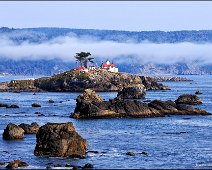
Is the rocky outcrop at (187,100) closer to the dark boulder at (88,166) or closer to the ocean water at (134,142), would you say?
the ocean water at (134,142)

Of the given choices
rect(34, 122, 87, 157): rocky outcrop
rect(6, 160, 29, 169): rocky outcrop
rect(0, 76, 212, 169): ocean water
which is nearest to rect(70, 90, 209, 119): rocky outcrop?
rect(0, 76, 212, 169): ocean water

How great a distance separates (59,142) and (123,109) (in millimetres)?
63342

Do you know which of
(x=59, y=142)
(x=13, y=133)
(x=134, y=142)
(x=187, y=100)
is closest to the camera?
(x=59, y=142)

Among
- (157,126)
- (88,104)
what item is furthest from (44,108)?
(157,126)

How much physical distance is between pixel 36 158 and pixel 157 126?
1910 inches

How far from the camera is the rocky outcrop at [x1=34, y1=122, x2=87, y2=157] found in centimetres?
8319

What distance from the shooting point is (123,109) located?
146 meters

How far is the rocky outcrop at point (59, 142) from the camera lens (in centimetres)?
8319

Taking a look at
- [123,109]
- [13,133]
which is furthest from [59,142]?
[123,109]

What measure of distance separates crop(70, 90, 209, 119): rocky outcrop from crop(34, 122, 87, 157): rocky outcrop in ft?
179

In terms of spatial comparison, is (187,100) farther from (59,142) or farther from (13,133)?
(59,142)

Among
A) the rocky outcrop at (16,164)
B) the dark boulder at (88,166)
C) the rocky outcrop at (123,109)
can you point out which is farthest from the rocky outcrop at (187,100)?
the rocky outcrop at (16,164)

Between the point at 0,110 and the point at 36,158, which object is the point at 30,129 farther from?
the point at 0,110

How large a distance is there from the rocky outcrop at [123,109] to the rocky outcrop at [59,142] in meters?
54.6
